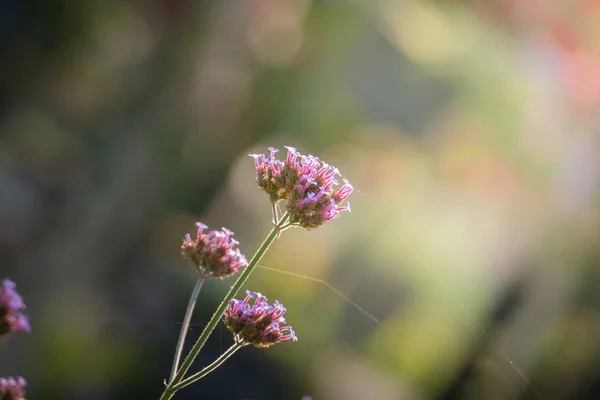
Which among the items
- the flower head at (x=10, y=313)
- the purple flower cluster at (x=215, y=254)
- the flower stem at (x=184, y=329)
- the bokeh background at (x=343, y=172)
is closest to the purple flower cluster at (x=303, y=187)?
the purple flower cluster at (x=215, y=254)

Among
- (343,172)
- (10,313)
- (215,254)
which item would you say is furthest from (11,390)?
(343,172)

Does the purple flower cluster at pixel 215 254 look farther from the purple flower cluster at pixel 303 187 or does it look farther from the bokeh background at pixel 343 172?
the bokeh background at pixel 343 172

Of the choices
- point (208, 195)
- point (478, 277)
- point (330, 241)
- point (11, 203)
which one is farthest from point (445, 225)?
point (11, 203)

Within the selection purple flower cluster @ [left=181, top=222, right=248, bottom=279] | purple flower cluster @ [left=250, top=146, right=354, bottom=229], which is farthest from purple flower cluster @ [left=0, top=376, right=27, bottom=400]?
purple flower cluster @ [left=250, top=146, right=354, bottom=229]

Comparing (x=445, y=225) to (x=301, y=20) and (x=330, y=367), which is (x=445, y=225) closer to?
(x=330, y=367)

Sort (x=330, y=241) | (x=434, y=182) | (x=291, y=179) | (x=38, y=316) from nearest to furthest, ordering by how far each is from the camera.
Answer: (x=291, y=179) → (x=38, y=316) → (x=330, y=241) → (x=434, y=182)

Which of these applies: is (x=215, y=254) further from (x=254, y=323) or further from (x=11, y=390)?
→ (x=11, y=390)
